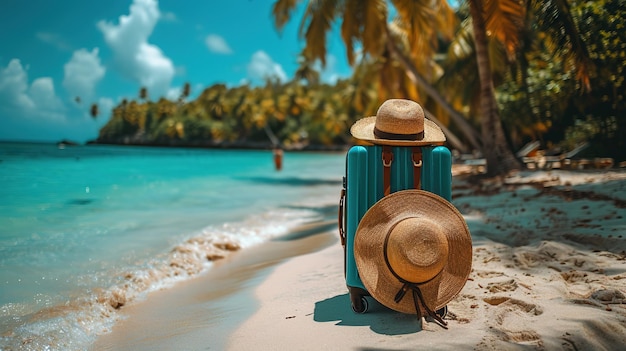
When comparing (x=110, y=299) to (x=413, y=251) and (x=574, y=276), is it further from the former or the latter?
(x=574, y=276)

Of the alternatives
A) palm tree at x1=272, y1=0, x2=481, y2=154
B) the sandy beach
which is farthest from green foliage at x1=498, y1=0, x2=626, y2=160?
the sandy beach

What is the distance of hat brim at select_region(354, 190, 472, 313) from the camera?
2.36 m

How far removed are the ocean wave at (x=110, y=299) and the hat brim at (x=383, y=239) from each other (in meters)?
1.99

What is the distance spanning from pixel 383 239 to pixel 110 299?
2.68m

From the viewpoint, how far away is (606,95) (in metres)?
10.2

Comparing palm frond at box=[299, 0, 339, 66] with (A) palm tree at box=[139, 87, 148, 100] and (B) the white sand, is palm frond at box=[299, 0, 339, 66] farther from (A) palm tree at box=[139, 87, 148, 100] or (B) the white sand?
(A) palm tree at box=[139, 87, 148, 100]

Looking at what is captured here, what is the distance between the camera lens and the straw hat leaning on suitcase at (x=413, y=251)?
228 cm

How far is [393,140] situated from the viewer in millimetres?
2533

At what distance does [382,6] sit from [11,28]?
35.5 metres

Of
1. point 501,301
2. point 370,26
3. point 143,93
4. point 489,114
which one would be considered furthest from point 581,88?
point 143,93

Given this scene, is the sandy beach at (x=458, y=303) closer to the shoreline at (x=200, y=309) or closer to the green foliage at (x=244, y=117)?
the shoreline at (x=200, y=309)

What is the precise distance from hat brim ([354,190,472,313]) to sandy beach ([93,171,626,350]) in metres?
0.19

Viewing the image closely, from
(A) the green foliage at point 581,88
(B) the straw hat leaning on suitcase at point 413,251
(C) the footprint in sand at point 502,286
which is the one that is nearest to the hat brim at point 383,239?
(B) the straw hat leaning on suitcase at point 413,251

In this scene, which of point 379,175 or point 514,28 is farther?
point 514,28
